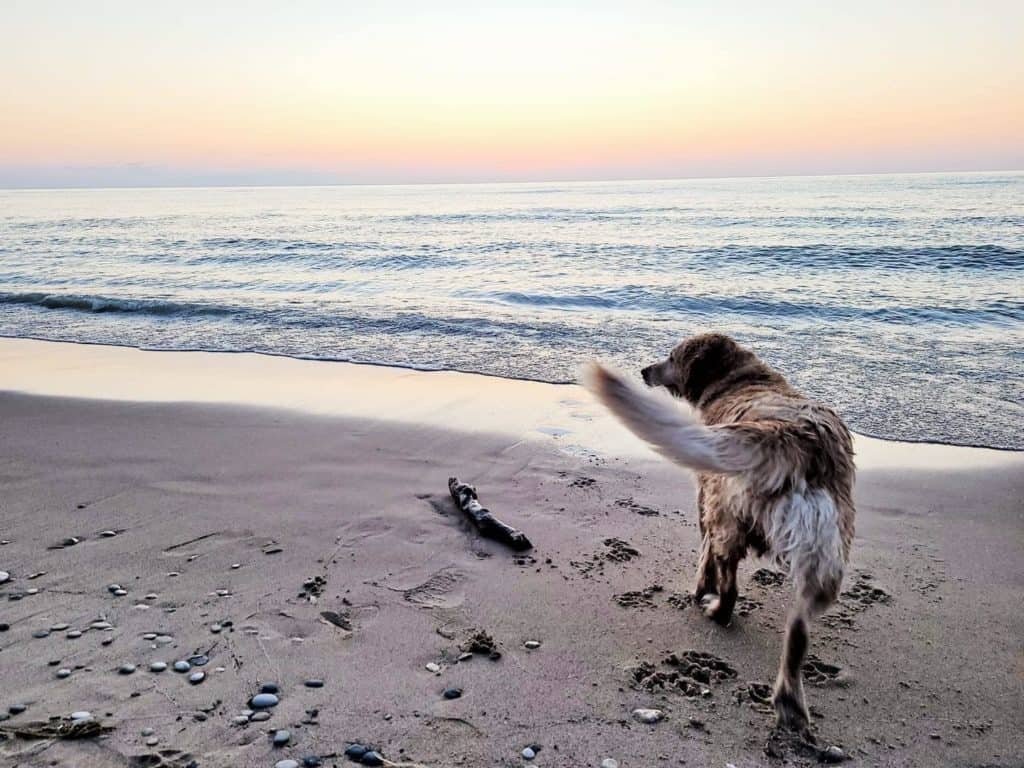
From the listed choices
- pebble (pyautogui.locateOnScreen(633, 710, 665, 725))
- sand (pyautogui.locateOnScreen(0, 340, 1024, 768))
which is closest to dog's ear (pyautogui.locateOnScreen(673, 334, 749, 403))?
sand (pyautogui.locateOnScreen(0, 340, 1024, 768))

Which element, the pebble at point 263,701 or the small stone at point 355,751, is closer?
the small stone at point 355,751

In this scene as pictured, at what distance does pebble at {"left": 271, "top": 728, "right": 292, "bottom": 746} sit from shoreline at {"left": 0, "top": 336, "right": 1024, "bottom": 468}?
3.80 meters

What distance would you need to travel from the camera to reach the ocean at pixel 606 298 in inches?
340

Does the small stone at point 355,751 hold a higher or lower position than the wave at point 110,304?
lower

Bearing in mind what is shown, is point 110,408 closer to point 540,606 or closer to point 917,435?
point 540,606

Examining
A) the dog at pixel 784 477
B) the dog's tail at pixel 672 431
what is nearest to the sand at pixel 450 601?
the dog at pixel 784 477

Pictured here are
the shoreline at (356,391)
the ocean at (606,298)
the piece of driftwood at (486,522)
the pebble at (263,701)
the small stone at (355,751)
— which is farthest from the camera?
the ocean at (606,298)

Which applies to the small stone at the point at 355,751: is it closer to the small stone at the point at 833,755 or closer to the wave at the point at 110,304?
the small stone at the point at 833,755

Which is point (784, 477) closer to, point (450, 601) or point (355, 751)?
point (450, 601)

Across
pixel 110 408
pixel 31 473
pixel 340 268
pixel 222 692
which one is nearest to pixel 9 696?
pixel 222 692

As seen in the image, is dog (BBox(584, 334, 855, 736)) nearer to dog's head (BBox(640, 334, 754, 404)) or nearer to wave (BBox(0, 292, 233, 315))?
dog's head (BBox(640, 334, 754, 404))

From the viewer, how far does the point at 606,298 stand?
14.5 m

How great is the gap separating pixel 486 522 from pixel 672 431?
79.8 inches

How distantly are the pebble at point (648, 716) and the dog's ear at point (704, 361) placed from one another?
2152 mm
